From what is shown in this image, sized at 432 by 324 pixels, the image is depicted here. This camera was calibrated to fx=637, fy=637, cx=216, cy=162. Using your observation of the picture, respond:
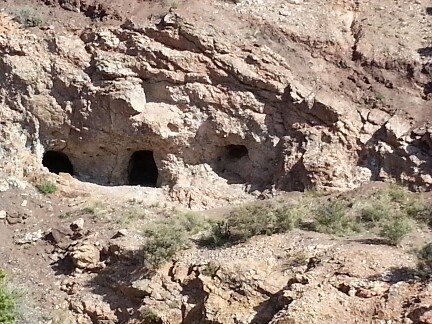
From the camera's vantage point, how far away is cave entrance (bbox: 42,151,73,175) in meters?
18.0

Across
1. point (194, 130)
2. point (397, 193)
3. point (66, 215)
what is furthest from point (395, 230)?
point (66, 215)

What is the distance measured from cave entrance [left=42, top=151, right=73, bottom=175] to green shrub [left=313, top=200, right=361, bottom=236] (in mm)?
8281

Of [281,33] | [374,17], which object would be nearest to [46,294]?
[281,33]

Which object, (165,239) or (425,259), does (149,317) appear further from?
(425,259)

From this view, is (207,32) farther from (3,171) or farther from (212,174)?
(3,171)

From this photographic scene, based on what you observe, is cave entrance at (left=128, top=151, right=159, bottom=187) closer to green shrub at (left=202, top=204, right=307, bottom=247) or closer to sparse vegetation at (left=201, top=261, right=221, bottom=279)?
green shrub at (left=202, top=204, right=307, bottom=247)

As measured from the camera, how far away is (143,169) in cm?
1830

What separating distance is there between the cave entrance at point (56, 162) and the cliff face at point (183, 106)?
2.17ft

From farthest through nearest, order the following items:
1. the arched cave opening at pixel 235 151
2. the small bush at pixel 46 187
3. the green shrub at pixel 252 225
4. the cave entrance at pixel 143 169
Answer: the cave entrance at pixel 143 169
the arched cave opening at pixel 235 151
the small bush at pixel 46 187
the green shrub at pixel 252 225

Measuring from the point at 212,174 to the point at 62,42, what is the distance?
5.37 m

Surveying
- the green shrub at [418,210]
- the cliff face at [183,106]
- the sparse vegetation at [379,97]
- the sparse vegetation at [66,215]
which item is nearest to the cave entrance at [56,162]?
the cliff face at [183,106]

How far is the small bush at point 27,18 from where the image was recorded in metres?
17.5

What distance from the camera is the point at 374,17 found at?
17.5 meters

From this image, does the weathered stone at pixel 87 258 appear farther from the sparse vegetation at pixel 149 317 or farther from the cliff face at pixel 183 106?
the cliff face at pixel 183 106
